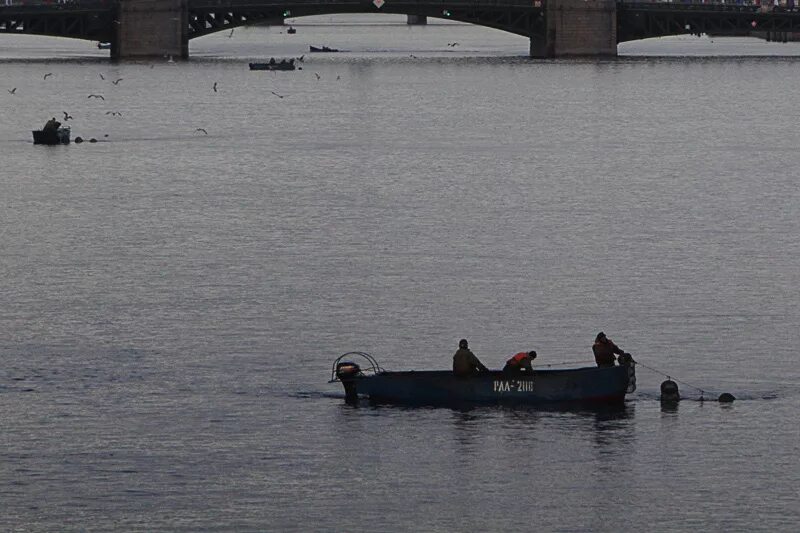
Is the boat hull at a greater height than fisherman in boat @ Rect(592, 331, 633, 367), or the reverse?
fisherman in boat @ Rect(592, 331, 633, 367)

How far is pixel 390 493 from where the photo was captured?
51531 millimetres

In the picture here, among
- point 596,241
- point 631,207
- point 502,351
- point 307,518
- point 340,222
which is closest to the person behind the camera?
point 307,518

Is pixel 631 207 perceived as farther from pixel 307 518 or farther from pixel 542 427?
pixel 307 518

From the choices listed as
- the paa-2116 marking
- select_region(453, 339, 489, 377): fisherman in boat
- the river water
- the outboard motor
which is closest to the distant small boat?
the river water

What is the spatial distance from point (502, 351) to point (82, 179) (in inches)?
2499

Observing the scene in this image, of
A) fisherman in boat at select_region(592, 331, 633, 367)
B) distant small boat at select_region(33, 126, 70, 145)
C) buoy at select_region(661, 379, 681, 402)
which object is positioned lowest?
buoy at select_region(661, 379, 681, 402)

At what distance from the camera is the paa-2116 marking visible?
59.2 meters

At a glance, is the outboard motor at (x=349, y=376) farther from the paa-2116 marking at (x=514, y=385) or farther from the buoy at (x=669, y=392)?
the buoy at (x=669, y=392)

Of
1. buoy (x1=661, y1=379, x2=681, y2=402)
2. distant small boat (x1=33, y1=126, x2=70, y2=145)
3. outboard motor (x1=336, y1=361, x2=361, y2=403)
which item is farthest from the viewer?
distant small boat (x1=33, y1=126, x2=70, y2=145)

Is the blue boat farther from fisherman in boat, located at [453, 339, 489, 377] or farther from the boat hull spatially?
fisherman in boat, located at [453, 339, 489, 377]

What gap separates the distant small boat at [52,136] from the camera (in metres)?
150

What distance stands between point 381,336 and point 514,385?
39.4 feet

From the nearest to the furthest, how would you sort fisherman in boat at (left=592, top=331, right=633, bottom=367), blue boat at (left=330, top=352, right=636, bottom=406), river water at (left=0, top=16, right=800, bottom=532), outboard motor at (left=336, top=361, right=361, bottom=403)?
river water at (left=0, top=16, right=800, bottom=532), blue boat at (left=330, top=352, right=636, bottom=406), fisherman in boat at (left=592, top=331, right=633, bottom=367), outboard motor at (left=336, top=361, right=361, bottom=403)

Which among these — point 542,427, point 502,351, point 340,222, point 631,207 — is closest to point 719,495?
point 542,427
